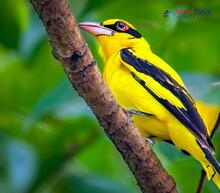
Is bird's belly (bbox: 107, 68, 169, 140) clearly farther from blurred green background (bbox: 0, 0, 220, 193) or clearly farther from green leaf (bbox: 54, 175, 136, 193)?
green leaf (bbox: 54, 175, 136, 193)

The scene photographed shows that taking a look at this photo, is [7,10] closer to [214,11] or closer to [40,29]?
[40,29]

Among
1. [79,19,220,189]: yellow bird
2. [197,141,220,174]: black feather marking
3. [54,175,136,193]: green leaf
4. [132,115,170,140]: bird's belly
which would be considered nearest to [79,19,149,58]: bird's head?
[79,19,220,189]: yellow bird

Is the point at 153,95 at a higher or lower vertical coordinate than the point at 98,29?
lower

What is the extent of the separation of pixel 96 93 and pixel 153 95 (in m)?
0.20

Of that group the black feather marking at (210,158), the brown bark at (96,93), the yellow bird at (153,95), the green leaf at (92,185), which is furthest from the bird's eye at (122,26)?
the green leaf at (92,185)

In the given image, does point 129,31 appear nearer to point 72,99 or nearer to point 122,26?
point 122,26

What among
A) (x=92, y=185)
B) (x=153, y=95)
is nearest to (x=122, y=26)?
(x=153, y=95)

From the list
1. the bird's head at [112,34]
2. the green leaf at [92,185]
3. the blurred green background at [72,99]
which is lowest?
the green leaf at [92,185]

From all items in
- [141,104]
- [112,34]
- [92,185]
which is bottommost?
[92,185]

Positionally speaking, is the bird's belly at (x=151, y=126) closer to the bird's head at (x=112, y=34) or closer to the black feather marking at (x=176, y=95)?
the black feather marking at (x=176, y=95)

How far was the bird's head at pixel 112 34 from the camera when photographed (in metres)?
1.48

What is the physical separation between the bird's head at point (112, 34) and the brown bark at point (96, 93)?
163 mm

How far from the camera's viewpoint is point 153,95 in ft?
4.93

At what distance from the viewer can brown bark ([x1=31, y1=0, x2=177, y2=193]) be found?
1.21m
